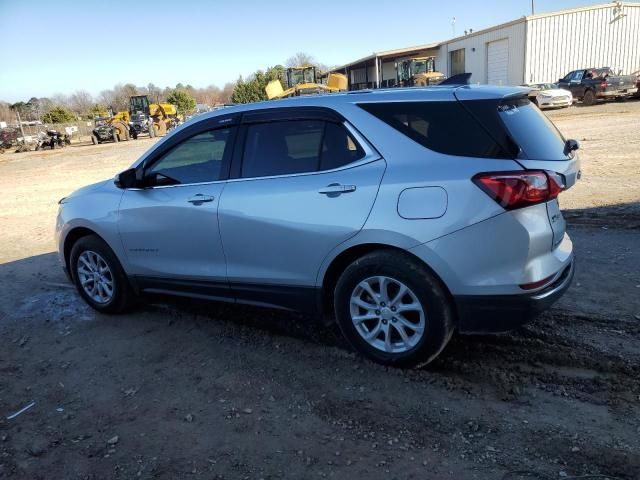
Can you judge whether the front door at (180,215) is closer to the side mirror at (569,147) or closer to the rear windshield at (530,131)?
the rear windshield at (530,131)

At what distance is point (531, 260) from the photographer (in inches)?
123

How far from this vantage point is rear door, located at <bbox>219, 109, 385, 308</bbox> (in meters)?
3.49

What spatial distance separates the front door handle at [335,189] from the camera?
3459 mm

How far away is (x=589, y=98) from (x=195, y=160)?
2864 centimetres

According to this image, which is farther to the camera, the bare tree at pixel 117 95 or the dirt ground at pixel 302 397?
the bare tree at pixel 117 95

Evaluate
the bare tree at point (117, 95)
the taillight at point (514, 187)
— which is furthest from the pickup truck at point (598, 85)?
the bare tree at point (117, 95)

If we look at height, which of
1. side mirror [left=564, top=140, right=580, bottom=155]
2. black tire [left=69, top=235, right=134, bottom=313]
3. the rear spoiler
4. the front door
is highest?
the rear spoiler

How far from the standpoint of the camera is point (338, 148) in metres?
3.64

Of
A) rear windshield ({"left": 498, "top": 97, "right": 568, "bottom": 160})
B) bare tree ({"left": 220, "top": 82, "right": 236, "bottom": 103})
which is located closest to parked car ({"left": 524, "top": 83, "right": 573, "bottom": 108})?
rear windshield ({"left": 498, "top": 97, "right": 568, "bottom": 160})

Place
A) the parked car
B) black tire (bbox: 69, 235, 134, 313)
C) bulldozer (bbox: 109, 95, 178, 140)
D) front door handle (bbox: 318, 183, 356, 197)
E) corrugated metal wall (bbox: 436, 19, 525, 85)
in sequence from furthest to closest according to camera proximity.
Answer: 1. bulldozer (bbox: 109, 95, 178, 140)
2. corrugated metal wall (bbox: 436, 19, 525, 85)
3. the parked car
4. black tire (bbox: 69, 235, 134, 313)
5. front door handle (bbox: 318, 183, 356, 197)

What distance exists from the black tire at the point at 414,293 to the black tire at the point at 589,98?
28.5m

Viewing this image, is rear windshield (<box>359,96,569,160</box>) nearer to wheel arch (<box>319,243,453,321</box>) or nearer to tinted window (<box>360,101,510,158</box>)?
tinted window (<box>360,101,510,158</box>)

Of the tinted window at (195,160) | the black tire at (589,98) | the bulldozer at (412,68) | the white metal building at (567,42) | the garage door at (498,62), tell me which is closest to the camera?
the tinted window at (195,160)

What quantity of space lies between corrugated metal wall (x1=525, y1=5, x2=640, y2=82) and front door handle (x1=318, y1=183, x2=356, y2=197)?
116ft
